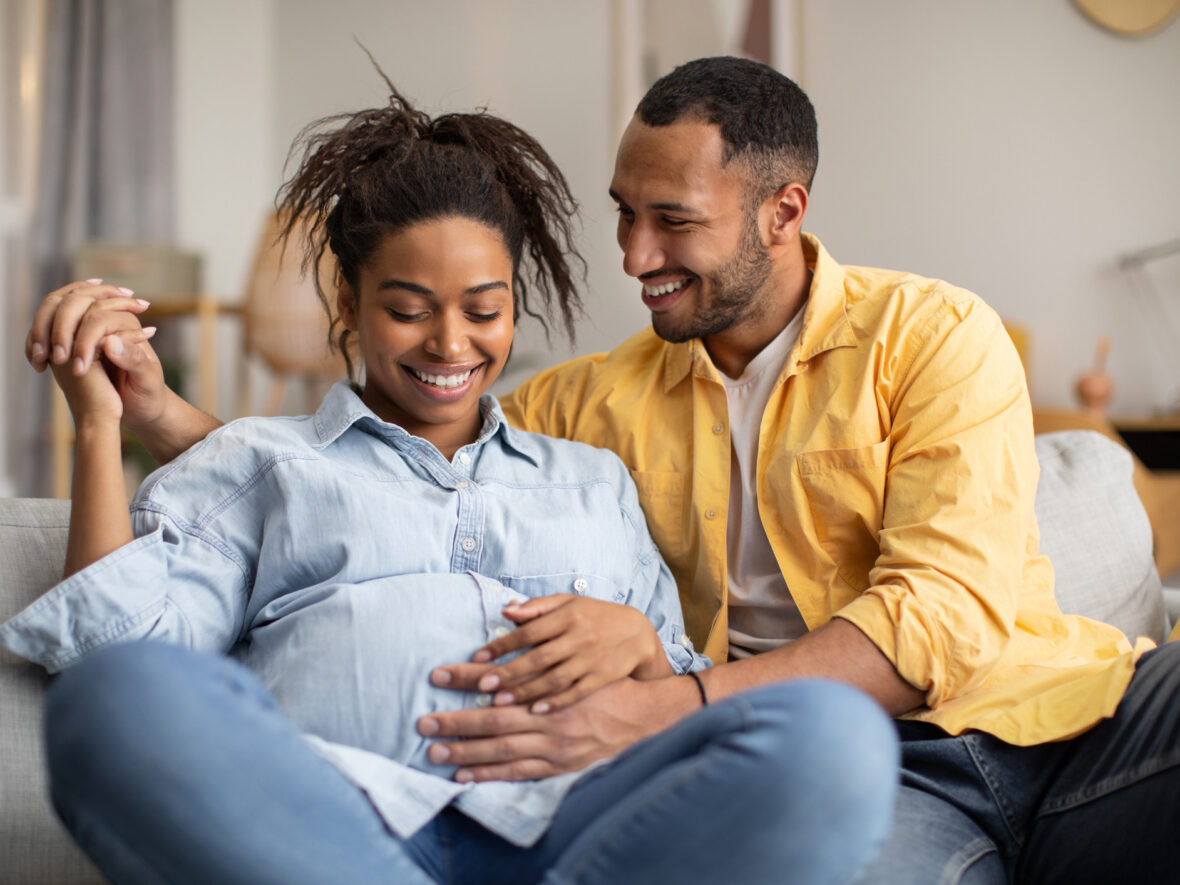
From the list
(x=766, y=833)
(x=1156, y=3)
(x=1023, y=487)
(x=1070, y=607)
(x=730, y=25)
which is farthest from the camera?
(x=730, y=25)

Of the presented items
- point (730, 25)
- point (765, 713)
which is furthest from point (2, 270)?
point (765, 713)

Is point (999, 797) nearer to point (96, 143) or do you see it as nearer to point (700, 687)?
point (700, 687)

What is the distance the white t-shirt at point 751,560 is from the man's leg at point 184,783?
0.71 metres

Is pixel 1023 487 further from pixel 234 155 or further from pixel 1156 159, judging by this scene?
pixel 234 155

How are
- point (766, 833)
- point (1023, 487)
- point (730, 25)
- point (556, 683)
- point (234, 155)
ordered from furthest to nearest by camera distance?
point (234, 155) < point (730, 25) < point (1023, 487) < point (556, 683) < point (766, 833)

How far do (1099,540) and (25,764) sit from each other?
146cm

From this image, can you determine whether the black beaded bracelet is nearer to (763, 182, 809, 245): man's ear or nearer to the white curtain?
(763, 182, 809, 245): man's ear

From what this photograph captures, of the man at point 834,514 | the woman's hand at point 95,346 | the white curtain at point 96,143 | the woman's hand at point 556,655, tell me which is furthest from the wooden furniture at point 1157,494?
the white curtain at point 96,143

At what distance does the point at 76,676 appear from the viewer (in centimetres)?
79

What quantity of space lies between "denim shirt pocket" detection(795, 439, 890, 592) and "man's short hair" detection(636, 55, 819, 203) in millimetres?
438

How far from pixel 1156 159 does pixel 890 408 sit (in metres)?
3.00

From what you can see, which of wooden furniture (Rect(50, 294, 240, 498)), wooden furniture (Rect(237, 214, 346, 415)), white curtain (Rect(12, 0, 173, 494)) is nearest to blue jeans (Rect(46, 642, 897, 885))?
wooden furniture (Rect(50, 294, 240, 498))

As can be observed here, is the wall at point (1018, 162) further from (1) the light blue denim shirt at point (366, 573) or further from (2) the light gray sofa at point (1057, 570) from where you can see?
(1) the light blue denim shirt at point (366, 573)

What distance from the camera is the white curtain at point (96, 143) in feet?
12.9
